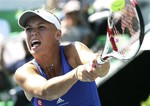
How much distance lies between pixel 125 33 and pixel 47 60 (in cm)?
70

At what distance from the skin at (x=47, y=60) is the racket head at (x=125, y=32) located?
126 millimetres

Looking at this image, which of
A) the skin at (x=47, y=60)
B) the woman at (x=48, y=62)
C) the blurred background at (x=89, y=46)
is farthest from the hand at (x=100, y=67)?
the blurred background at (x=89, y=46)

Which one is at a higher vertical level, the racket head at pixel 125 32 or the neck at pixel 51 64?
the racket head at pixel 125 32

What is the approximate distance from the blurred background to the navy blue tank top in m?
1.22

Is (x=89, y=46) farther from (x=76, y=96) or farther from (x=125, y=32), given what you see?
(x=125, y=32)

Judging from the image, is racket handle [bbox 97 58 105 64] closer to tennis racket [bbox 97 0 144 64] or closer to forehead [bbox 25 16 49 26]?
tennis racket [bbox 97 0 144 64]

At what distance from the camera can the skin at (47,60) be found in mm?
3387

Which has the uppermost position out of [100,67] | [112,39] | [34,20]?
[34,20]

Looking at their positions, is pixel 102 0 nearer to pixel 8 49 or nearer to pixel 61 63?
pixel 8 49

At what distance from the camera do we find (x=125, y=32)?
3.40 meters

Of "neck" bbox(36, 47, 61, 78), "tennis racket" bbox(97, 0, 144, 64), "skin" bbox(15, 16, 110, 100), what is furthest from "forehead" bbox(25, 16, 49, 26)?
"tennis racket" bbox(97, 0, 144, 64)

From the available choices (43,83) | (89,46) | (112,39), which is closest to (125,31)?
(112,39)

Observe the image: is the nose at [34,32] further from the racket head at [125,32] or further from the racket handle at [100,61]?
the racket handle at [100,61]

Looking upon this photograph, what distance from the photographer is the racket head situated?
3121 mm
